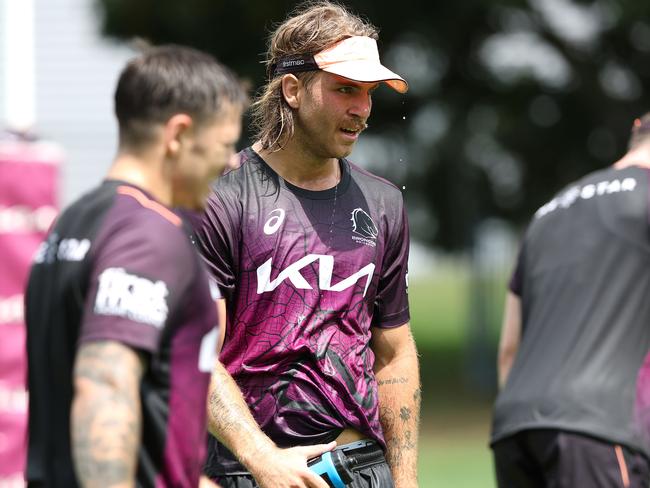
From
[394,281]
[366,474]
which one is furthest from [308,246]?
[366,474]

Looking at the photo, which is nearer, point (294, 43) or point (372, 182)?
point (294, 43)

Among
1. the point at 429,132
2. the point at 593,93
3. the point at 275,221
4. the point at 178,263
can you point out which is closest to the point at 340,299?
the point at 275,221

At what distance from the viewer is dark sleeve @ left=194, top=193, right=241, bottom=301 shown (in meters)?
4.27

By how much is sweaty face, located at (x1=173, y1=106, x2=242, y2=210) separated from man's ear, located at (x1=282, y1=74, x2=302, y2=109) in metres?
1.42

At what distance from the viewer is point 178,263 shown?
2.93 meters

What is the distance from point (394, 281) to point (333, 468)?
79 centimetres

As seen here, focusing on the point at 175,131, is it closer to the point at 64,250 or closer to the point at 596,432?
the point at 64,250

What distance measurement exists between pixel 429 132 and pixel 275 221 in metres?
16.0

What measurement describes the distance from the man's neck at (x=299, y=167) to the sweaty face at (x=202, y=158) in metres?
1.37

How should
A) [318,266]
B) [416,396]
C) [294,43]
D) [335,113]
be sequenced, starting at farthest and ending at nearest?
[416,396]
[294,43]
[335,113]
[318,266]

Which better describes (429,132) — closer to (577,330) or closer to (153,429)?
(577,330)

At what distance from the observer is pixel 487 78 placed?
1925 centimetres

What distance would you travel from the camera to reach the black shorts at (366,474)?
4238 mm

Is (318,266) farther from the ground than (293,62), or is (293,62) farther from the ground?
(293,62)
